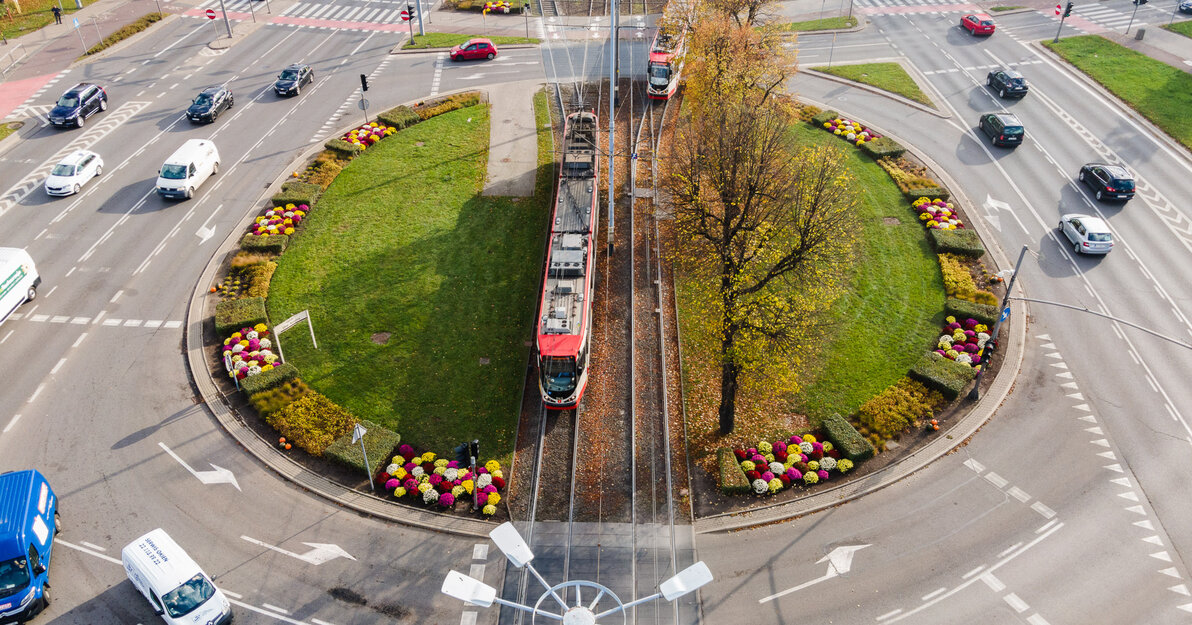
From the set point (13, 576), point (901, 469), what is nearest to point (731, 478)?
point (901, 469)

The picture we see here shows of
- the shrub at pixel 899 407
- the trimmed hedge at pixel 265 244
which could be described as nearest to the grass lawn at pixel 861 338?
the shrub at pixel 899 407

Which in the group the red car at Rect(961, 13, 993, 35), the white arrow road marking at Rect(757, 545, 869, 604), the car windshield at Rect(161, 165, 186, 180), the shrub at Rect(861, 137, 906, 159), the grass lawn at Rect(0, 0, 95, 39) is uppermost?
the grass lawn at Rect(0, 0, 95, 39)

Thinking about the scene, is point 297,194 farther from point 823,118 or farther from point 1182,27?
point 1182,27

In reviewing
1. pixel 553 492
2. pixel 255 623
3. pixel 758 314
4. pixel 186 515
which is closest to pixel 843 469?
pixel 758 314

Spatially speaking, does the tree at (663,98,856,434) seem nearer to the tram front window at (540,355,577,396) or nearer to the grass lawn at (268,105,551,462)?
the tram front window at (540,355,577,396)

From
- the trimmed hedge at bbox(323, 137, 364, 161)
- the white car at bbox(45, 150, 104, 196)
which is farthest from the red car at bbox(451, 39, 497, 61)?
the white car at bbox(45, 150, 104, 196)

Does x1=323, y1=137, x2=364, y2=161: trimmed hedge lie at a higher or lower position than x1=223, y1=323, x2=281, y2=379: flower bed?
higher
